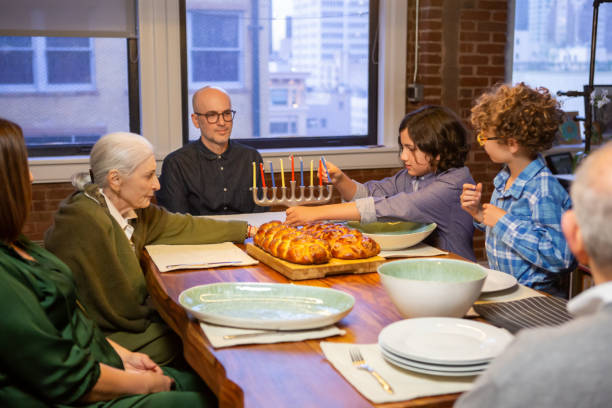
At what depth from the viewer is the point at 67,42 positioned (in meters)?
4.04

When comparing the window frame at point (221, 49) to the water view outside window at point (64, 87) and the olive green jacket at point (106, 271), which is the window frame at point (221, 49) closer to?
the water view outside window at point (64, 87)

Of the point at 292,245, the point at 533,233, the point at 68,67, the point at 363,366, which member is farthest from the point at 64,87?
the point at 363,366

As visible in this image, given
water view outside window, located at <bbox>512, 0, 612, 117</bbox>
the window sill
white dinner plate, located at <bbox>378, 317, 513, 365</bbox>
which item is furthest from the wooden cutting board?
water view outside window, located at <bbox>512, 0, 612, 117</bbox>

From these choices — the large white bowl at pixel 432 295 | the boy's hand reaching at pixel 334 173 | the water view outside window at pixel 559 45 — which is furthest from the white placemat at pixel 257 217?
the water view outside window at pixel 559 45

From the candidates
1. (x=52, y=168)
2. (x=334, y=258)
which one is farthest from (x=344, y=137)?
(x=334, y=258)

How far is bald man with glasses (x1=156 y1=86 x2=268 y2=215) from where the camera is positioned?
3.40 m

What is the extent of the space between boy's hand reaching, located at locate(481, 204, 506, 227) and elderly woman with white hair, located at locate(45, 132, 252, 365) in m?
0.89

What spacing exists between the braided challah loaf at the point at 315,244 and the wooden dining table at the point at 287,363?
0.08m

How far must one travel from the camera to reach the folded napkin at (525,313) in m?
1.56

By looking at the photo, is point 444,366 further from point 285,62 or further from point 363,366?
point 285,62

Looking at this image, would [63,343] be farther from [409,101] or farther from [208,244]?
[409,101]

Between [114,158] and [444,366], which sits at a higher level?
[114,158]

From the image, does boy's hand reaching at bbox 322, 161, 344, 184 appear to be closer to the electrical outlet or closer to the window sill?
the window sill

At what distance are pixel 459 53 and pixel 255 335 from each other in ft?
11.6
